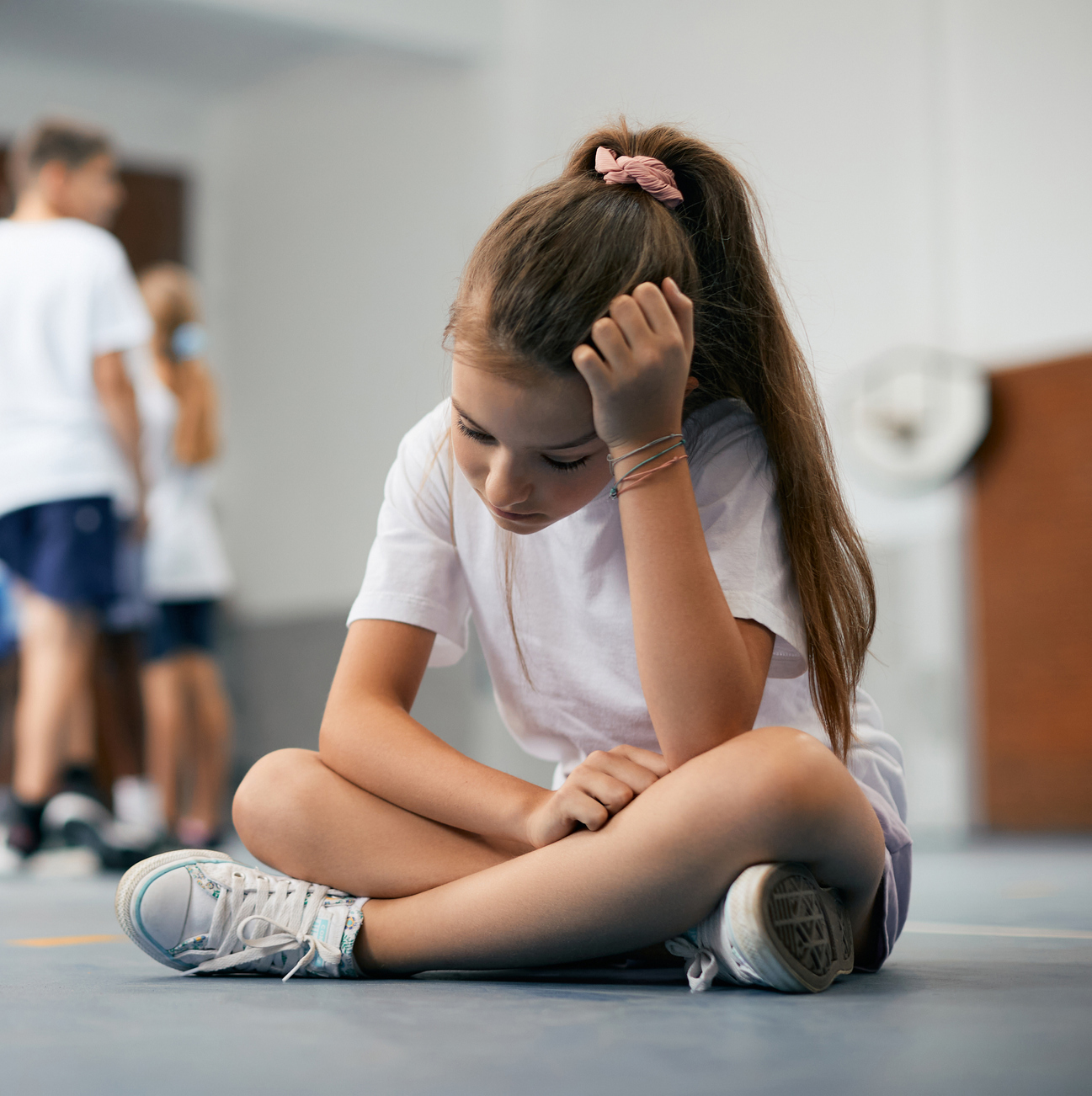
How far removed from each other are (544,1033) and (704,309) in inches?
18.3

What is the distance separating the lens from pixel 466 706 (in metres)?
3.55

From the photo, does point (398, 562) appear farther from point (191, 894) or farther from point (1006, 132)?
point (1006, 132)

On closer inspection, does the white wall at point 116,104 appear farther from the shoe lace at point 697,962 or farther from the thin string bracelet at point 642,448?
the shoe lace at point 697,962

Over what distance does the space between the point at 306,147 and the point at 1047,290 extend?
2.09 metres

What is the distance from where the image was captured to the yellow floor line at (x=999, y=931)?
3.78 feet

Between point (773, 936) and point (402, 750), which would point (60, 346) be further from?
point (773, 936)

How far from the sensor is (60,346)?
8.09 feet

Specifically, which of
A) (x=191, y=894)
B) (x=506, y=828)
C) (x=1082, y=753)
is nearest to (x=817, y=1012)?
(x=506, y=828)

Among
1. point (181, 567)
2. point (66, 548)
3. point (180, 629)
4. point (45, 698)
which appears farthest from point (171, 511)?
point (45, 698)

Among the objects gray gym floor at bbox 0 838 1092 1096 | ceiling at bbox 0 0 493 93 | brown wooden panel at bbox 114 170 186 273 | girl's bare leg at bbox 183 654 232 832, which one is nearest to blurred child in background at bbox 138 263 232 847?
girl's bare leg at bbox 183 654 232 832

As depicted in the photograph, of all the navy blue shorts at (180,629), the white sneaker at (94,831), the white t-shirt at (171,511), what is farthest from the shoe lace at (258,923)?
the white t-shirt at (171,511)

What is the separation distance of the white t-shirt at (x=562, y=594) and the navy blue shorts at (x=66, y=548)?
1.41m

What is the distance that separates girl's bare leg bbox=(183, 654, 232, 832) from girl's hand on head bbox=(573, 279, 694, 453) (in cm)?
212

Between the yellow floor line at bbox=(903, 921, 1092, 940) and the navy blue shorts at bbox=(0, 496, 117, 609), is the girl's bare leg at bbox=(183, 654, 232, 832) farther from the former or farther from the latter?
the yellow floor line at bbox=(903, 921, 1092, 940)
